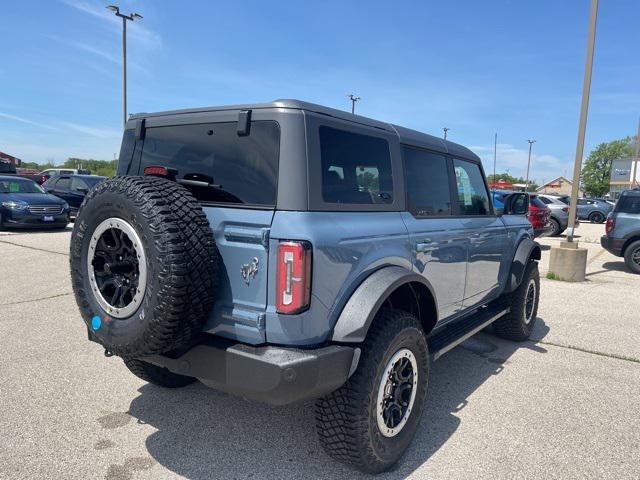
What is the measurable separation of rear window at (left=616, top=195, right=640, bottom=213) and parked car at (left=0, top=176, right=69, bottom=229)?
1374 cm

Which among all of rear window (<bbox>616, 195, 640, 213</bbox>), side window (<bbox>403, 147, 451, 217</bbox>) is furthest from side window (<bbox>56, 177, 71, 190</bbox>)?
rear window (<bbox>616, 195, 640, 213</bbox>)

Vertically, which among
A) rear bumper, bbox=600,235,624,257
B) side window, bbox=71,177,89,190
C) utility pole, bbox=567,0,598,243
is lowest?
rear bumper, bbox=600,235,624,257

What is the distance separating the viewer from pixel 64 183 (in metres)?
15.8

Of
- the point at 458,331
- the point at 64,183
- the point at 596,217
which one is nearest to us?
the point at 458,331

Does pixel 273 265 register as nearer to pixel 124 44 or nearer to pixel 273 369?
pixel 273 369

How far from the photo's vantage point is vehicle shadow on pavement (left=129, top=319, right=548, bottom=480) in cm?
271

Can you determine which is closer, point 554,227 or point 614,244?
point 614,244

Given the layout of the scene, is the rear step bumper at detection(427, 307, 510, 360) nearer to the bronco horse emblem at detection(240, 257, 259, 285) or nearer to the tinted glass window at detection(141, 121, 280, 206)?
the bronco horse emblem at detection(240, 257, 259, 285)

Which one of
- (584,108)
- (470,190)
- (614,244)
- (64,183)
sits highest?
(584,108)

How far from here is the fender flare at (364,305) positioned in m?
2.42

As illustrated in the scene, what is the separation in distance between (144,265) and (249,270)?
0.49 m

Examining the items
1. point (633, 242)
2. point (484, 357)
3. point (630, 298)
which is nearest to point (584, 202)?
point (633, 242)

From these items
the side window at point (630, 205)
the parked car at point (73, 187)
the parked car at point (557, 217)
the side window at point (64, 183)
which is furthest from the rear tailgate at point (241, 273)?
the parked car at point (557, 217)

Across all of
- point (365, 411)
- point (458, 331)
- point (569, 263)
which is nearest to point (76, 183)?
point (569, 263)
